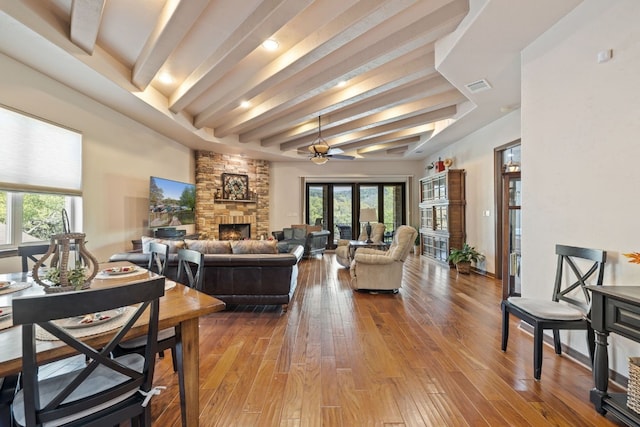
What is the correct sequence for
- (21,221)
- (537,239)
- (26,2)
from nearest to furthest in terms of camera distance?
(26,2), (537,239), (21,221)

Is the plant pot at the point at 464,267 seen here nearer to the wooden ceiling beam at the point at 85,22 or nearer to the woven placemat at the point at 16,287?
the woven placemat at the point at 16,287

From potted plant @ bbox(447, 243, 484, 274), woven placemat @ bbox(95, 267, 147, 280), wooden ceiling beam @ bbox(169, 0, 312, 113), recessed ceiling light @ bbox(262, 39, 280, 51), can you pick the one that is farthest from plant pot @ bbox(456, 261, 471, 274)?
woven placemat @ bbox(95, 267, 147, 280)

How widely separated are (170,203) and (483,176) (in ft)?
A: 21.6

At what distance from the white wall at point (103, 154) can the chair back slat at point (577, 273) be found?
227 inches

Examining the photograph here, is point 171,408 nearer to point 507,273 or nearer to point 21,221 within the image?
point 21,221

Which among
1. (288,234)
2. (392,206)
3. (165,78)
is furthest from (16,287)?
(392,206)

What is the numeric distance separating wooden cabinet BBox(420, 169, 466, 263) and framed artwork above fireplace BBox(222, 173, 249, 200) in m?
5.20

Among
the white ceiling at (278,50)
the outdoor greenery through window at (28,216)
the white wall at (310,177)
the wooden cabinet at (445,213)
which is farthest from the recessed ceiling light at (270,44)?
the white wall at (310,177)

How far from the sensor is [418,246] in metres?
8.57

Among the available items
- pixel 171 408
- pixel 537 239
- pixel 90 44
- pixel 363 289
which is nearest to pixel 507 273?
pixel 537 239

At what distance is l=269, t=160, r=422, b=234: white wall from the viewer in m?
9.09

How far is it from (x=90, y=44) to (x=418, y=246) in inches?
328

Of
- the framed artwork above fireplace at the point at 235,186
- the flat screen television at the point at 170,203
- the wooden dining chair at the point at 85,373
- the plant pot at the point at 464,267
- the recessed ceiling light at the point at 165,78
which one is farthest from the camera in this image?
the framed artwork above fireplace at the point at 235,186

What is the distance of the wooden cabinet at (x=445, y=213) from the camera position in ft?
20.9
